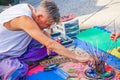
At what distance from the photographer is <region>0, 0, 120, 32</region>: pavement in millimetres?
3408

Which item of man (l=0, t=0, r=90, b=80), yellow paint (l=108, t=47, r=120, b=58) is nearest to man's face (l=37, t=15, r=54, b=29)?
man (l=0, t=0, r=90, b=80)

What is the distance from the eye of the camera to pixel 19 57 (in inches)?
89.6

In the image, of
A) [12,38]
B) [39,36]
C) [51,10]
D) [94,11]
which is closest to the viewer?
[39,36]

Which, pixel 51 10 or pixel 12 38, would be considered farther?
pixel 12 38

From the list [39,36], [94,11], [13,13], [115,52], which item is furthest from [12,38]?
[94,11]

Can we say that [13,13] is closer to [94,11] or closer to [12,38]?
[12,38]

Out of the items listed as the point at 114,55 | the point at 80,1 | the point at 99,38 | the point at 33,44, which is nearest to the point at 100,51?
the point at 114,55

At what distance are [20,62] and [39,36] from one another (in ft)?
1.39

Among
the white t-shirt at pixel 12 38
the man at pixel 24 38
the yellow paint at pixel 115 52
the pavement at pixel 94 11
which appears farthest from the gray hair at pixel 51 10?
the pavement at pixel 94 11

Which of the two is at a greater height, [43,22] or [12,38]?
[43,22]

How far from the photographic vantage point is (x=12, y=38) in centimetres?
219

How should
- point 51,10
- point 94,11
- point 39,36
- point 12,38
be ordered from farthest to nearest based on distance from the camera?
point 94,11
point 12,38
point 51,10
point 39,36

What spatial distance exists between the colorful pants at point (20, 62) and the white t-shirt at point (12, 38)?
50 mm

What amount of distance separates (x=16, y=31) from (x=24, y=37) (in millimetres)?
100
